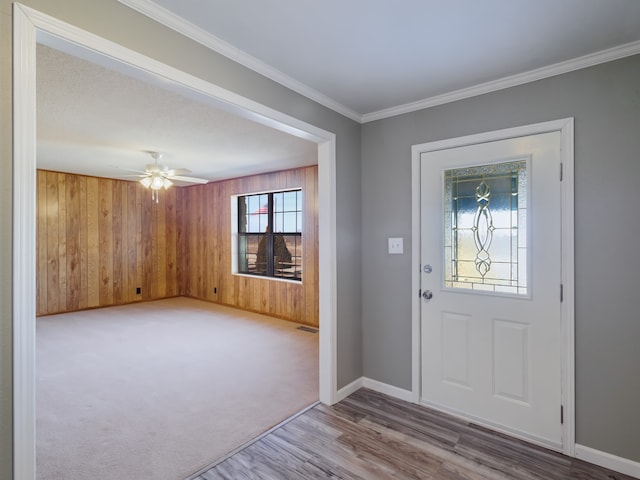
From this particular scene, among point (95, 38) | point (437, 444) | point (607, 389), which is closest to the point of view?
point (95, 38)

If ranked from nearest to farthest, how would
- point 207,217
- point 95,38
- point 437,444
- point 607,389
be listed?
point 95,38 → point 607,389 → point 437,444 → point 207,217

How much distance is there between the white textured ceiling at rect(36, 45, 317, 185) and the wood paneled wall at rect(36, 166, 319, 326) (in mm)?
546

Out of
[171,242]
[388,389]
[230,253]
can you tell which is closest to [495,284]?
[388,389]

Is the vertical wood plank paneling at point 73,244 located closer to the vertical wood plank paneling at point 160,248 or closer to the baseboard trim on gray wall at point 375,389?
the vertical wood plank paneling at point 160,248

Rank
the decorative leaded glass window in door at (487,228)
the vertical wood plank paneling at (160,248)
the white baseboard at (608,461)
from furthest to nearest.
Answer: the vertical wood plank paneling at (160,248) < the decorative leaded glass window in door at (487,228) < the white baseboard at (608,461)

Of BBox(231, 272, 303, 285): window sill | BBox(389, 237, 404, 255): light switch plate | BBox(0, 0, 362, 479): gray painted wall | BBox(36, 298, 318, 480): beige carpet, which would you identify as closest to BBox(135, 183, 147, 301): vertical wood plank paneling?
BBox(36, 298, 318, 480): beige carpet

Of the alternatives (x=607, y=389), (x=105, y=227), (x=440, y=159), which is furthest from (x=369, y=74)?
(x=105, y=227)

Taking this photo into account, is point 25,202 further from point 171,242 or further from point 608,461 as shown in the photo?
point 171,242

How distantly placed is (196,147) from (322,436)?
3480 millimetres

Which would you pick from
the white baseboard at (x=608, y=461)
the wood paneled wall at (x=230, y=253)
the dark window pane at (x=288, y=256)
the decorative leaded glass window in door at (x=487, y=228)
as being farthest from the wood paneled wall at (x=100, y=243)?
the white baseboard at (x=608, y=461)

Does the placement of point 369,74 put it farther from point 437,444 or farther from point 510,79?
point 437,444

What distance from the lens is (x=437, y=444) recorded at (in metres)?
2.28

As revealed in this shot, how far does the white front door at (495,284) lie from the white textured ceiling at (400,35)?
0.56 meters

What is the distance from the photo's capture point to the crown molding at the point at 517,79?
6.61 ft
